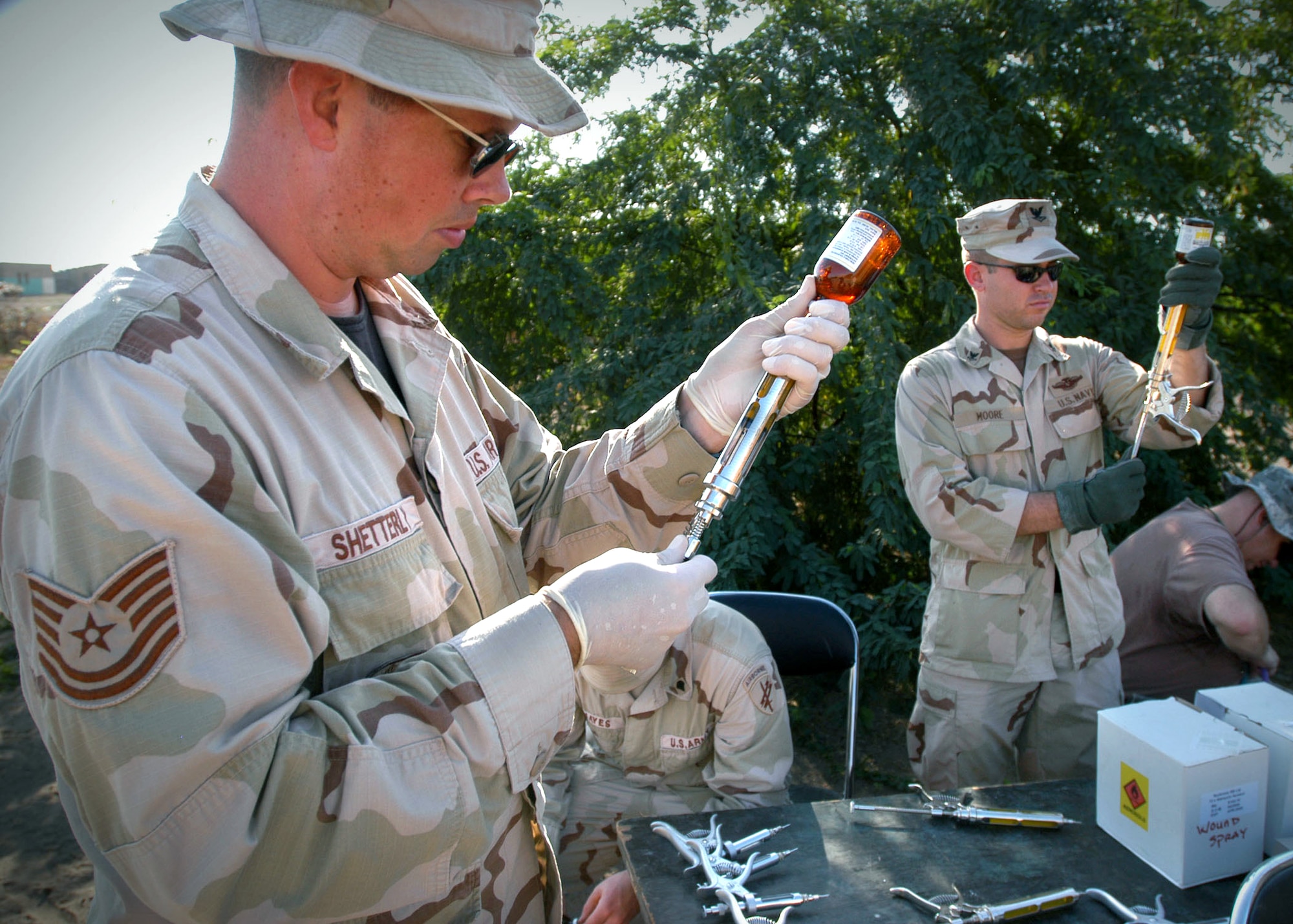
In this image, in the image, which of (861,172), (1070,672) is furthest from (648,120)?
(1070,672)

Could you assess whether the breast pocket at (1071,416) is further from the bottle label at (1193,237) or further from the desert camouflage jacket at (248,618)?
the desert camouflage jacket at (248,618)

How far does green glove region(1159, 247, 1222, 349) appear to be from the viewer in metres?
3.17

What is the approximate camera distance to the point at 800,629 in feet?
11.0

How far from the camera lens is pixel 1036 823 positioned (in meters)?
1.94

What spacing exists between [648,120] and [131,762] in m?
5.45

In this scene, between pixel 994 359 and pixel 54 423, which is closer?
pixel 54 423

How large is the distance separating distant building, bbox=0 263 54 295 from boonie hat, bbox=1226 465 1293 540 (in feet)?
19.5

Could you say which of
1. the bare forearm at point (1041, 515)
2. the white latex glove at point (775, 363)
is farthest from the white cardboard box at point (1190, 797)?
the bare forearm at point (1041, 515)

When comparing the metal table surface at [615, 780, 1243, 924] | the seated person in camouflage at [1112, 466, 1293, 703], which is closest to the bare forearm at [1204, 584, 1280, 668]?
the seated person in camouflage at [1112, 466, 1293, 703]

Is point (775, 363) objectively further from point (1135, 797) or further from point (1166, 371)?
point (1166, 371)

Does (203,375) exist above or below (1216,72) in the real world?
below

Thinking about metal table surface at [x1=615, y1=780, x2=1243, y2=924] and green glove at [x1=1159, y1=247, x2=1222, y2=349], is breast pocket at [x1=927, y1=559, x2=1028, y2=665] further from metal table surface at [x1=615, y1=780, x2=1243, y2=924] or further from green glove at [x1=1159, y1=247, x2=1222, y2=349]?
metal table surface at [x1=615, y1=780, x2=1243, y2=924]

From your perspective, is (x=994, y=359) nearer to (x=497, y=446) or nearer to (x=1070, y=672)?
(x=1070, y=672)

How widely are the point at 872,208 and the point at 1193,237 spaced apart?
90.3 inches
